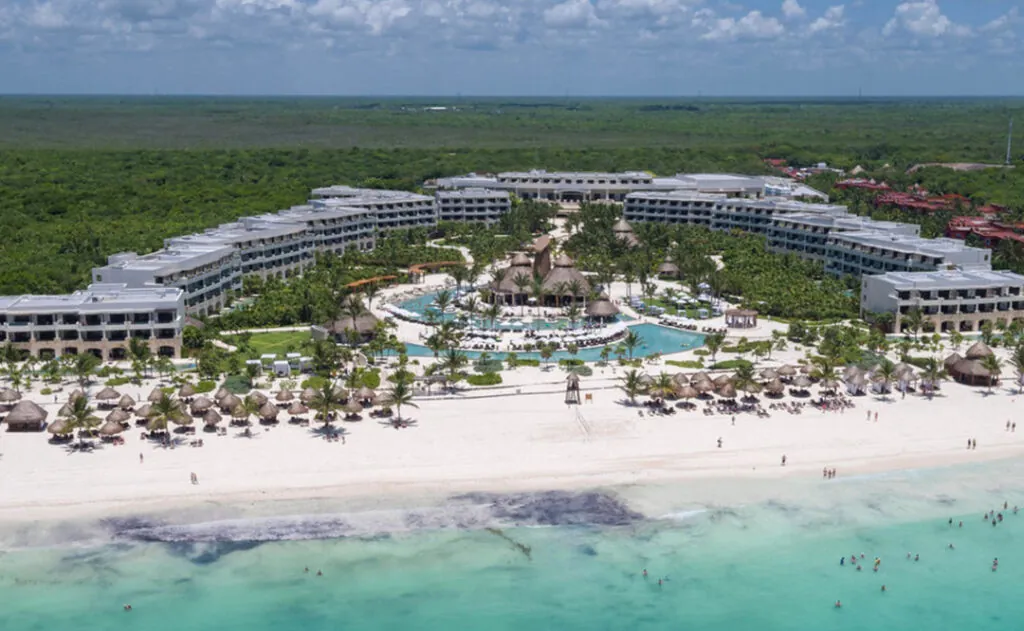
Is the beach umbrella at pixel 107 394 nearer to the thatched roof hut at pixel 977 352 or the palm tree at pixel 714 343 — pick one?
the palm tree at pixel 714 343

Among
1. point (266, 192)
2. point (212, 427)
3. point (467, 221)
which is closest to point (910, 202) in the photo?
point (467, 221)

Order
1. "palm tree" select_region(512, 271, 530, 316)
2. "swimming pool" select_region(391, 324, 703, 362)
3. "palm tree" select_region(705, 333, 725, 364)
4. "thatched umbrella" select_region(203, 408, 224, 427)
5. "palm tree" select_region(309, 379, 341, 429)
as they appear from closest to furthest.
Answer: "thatched umbrella" select_region(203, 408, 224, 427)
"palm tree" select_region(309, 379, 341, 429)
"palm tree" select_region(705, 333, 725, 364)
"swimming pool" select_region(391, 324, 703, 362)
"palm tree" select_region(512, 271, 530, 316)

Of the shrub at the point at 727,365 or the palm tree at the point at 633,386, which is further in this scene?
the shrub at the point at 727,365

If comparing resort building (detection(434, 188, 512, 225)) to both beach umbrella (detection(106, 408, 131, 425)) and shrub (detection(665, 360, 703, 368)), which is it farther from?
beach umbrella (detection(106, 408, 131, 425))

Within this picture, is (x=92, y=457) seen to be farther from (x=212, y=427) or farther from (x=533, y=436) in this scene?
(x=533, y=436)

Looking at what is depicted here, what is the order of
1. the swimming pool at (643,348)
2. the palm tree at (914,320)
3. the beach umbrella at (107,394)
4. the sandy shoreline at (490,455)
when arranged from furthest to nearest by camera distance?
1. the palm tree at (914,320)
2. the swimming pool at (643,348)
3. the beach umbrella at (107,394)
4. the sandy shoreline at (490,455)

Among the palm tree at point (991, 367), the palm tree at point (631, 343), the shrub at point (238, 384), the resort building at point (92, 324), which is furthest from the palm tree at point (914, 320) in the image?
the resort building at point (92, 324)

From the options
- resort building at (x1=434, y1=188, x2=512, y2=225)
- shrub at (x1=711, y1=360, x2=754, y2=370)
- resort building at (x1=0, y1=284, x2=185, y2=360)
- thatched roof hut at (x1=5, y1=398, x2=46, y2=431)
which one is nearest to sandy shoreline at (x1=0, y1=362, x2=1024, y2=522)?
thatched roof hut at (x1=5, y1=398, x2=46, y2=431)
